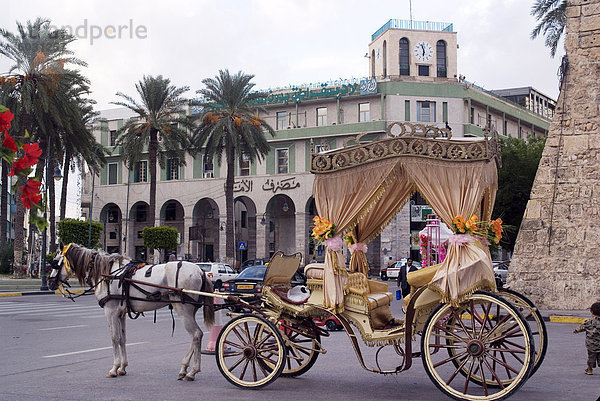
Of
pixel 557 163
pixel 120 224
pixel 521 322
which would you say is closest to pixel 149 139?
pixel 120 224

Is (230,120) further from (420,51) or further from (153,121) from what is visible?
(420,51)

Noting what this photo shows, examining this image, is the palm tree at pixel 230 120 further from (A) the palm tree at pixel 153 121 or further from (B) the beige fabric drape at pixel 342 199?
(B) the beige fabric drape at pixel 342 199

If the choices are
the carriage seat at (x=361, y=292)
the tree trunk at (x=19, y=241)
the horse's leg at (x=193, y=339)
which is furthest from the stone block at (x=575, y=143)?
the tree trunk at (x=19, y=241)

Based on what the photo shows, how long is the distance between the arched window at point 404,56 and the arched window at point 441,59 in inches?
113

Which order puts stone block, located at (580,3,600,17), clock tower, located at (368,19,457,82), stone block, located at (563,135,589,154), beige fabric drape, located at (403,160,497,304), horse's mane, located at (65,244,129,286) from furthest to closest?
clock tower, located at (368,19,457,82) → stone block, located at (580,3,600,17) → stone block, located at (563,135,589,154) → horse's mane, located at (65,244,129,286) → beige fabric drape, located at (403,160,497,304)

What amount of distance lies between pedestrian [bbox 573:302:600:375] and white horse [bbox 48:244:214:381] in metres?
5.26

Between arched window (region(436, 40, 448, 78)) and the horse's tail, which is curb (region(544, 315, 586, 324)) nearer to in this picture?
the horse's tail

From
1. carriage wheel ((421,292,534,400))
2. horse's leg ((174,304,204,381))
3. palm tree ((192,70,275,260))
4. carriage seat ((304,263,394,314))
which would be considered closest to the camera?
carriage wheel ((421,292,534,400))

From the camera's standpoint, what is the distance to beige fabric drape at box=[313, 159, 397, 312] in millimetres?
8789

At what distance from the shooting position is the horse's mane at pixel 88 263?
386 inches

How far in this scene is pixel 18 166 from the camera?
11.0ft

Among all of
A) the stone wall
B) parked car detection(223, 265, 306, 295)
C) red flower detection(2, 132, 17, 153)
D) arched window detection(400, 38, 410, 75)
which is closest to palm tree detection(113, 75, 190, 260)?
parked car detection(223, 265, 306, 295)

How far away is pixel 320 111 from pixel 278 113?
4159 millimetres

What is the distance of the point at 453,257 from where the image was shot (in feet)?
26.4
